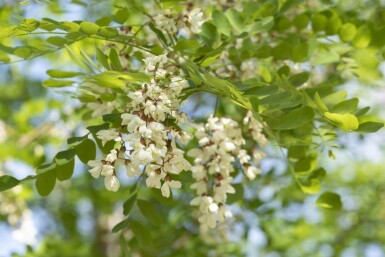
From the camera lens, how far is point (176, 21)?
4.15 feet

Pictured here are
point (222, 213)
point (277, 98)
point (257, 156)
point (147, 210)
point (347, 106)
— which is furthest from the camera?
point (257, 156)

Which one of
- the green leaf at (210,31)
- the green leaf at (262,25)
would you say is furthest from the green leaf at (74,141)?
the green leaf at (262,25)

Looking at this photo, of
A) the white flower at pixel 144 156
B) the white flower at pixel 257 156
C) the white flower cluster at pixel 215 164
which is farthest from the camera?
the white flower at pixel 257 156

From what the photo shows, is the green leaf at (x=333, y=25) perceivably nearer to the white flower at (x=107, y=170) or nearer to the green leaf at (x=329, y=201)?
the green leaf at (x=329, y=201)

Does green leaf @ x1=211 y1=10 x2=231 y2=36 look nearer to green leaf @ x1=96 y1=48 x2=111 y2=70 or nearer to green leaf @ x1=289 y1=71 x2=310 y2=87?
green leaf @ x1=289 y1=71 x2=310 y2=87

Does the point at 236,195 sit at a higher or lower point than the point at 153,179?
lower

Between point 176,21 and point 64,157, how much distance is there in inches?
15.6

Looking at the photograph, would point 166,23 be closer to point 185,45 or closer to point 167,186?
point 185,45

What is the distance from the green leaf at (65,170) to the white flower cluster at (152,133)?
0.14m

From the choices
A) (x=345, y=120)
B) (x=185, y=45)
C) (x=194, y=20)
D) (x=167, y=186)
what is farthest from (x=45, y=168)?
(x=345, y=120)

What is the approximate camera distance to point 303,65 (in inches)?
58.5

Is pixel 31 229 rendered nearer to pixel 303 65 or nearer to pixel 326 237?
pixel 303 65

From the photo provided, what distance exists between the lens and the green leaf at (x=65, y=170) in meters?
1.14

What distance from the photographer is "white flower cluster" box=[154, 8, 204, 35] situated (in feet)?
4.01
